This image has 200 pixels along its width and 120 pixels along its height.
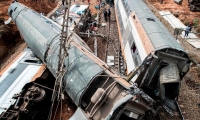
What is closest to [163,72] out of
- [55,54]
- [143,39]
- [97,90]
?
[143,39]

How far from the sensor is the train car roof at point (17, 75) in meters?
7.54

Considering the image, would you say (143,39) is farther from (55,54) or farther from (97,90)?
(97,90)

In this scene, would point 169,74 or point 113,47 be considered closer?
point 169,74

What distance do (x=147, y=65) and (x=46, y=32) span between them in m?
5.21

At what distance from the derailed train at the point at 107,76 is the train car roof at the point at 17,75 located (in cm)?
76

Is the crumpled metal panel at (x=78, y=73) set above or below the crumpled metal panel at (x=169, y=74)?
above

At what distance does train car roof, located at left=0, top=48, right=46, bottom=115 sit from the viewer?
24.7 feet

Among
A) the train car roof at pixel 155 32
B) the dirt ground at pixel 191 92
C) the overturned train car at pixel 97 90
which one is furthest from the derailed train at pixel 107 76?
the dirt ground at pixel 191 92

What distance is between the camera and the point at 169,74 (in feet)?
25.2

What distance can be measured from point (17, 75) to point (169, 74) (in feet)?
22.9

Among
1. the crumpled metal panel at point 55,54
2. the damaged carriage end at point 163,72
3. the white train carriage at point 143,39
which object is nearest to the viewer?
the crumpled metal panel at point 55,54

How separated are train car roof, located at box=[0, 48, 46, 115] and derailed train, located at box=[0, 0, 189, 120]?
762mm

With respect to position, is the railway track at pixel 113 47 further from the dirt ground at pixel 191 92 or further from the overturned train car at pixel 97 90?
the dirt ground at pixel 191 92

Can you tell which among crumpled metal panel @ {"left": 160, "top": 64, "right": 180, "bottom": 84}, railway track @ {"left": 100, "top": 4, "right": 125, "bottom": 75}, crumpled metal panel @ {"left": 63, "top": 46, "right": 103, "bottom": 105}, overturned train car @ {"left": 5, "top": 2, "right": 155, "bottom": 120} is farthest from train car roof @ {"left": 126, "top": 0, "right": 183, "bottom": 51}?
crumpled metal panel @ {"left": 63, "top": 46, "right": 103, "bottom": 105}
